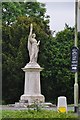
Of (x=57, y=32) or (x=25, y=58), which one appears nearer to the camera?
(x=25, y=58)

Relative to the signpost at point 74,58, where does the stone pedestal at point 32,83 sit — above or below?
below

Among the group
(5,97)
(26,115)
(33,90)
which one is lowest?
(5,97)

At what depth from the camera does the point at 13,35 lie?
2462 centimetres

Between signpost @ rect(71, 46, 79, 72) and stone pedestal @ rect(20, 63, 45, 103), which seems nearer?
signpost @ rect(71, 46, 79, 72)

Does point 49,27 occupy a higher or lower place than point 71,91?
higher

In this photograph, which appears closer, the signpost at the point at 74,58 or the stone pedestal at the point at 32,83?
the signpost at the point at 74,58

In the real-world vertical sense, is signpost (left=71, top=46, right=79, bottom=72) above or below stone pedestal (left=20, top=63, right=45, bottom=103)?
above

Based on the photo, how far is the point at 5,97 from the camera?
936 inches

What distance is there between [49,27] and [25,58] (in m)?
3.25

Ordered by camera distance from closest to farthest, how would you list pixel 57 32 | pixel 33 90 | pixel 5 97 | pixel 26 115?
pixel 26 115, pixel 33 90, pixel 5 97, pixel 57 32

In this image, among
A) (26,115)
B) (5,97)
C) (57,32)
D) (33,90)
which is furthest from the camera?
(57,32)

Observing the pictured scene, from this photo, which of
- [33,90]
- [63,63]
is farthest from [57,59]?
[33,90]

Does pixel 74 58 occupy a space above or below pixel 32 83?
above

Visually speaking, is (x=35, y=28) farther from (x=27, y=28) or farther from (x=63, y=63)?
(x=63, y=63)
